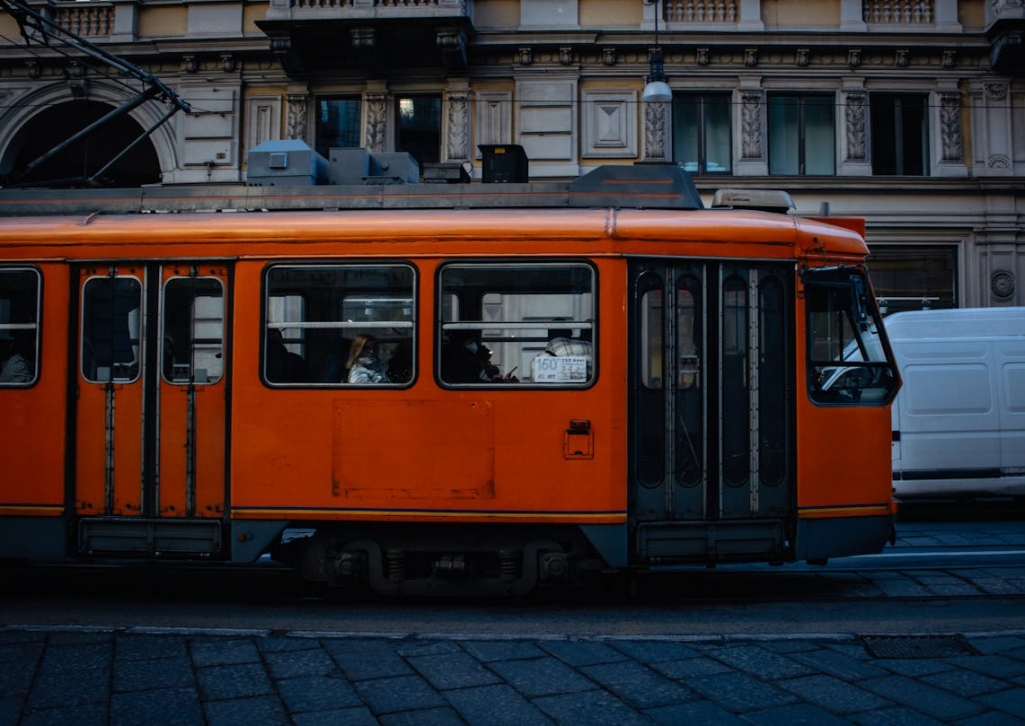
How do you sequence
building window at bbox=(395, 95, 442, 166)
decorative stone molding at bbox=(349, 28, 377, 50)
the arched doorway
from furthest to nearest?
the arched doorway < building window at bbox=(395, 95, 442, 166) < decorative stone molding at bbox=(349, 28, 377, 50)

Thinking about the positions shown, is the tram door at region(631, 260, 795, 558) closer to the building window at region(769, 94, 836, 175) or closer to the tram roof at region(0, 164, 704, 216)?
the tram roof at region(0, 164, 704, 216)

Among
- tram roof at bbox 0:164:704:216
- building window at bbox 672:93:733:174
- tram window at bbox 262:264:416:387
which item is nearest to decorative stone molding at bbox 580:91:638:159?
building window at bbox 672:93:733:174

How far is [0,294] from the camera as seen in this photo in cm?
689

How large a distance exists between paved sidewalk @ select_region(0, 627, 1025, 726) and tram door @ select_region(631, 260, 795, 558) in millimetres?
1102

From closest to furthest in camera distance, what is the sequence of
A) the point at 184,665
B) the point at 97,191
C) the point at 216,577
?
1. the point at 184,665
2. the point at 97,191
3. the point at 216,577

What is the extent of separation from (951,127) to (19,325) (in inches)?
620

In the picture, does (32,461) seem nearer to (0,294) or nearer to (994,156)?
(0,294)

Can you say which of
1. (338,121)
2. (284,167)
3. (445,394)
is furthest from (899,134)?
(445,394)

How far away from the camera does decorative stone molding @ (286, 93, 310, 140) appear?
55.7 ft

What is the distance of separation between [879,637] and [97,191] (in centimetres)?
653

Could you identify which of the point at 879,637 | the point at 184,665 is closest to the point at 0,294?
the point at 184,665

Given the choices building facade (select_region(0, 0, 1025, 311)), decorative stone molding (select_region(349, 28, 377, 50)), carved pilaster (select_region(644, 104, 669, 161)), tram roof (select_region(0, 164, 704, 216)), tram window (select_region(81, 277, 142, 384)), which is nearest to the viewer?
tram window (select_region(81, 277, 142, 384))

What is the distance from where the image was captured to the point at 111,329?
6809 mm

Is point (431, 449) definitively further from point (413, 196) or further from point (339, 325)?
point (413, 196)
